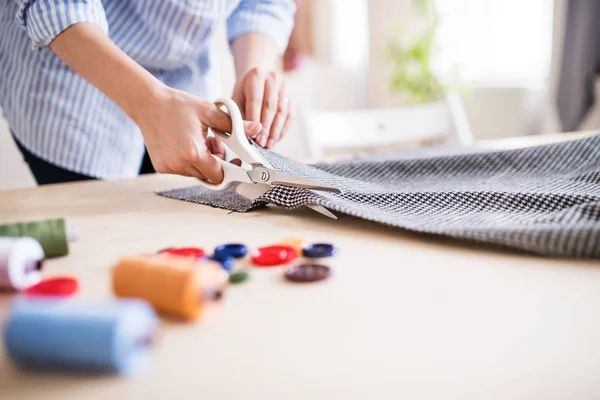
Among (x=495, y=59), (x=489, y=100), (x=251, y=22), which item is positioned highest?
(x=495, y=59)

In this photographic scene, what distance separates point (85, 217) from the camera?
66 centimetres

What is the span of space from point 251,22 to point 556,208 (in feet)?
2.12

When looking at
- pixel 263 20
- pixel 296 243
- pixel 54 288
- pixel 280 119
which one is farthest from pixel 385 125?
pixel 54 288

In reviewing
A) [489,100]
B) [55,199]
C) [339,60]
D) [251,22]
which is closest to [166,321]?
[55,199]

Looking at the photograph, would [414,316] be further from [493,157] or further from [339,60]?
[339,60]

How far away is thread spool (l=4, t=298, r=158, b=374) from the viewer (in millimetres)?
249

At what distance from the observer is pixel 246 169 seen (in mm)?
653

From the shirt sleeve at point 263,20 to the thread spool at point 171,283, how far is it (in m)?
0.73

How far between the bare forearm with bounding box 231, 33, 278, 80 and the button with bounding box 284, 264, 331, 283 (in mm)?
569

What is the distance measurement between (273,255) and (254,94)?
40 cm

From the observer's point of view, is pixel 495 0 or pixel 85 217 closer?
pixel 85 217

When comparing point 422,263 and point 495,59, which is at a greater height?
point 495,59

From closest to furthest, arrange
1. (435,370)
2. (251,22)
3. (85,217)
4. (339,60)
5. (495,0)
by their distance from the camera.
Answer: (435,370), (85,217), (251,22), (495,0), (339,60)

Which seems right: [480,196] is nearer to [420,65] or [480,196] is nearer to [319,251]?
[319,251]
